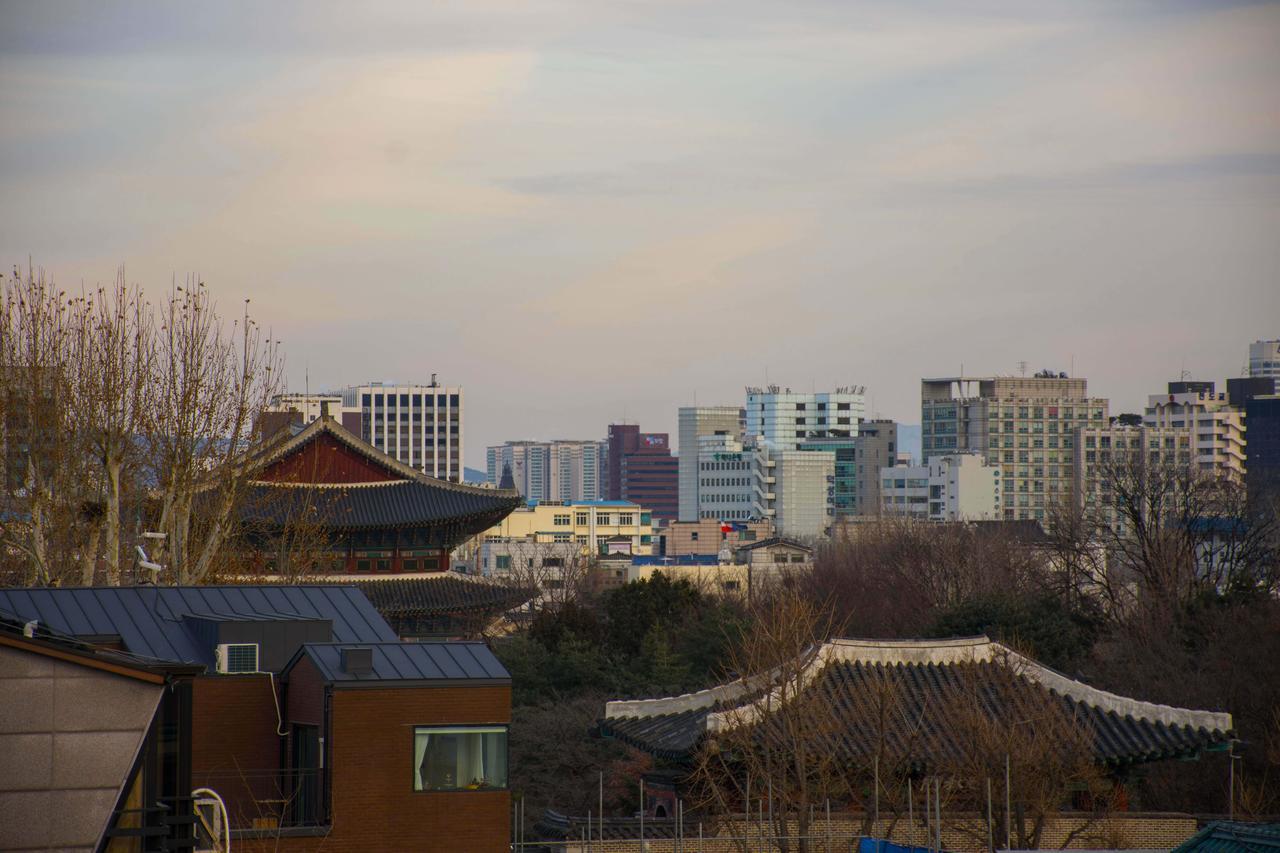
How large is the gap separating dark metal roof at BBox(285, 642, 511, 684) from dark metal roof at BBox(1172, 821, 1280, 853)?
7551mm

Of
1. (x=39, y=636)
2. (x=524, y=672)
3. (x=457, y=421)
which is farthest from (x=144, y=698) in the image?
(x=457, y=421)

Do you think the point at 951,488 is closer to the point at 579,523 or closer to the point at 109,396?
the point at 579,523

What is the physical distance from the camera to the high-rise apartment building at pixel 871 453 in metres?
173

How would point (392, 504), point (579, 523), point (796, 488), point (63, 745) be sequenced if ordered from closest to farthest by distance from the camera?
1. point (63, 745)
2. point (392, 504)
3. point (579, 523)
4. point (796, 488)

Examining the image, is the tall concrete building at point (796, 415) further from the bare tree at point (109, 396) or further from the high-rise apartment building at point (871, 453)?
the bare tree at point (109, 396)

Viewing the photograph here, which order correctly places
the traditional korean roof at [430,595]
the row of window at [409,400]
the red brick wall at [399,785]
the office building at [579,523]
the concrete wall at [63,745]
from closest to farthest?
1. the concrete wall at [63,745]
2. the red brick wall at [399,785]
3. the traditional korean roof at [430,595]
4. the office building at [579,523]
5. the row of window at [409,400]

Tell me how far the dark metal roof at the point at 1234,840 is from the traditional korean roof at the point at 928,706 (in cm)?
910

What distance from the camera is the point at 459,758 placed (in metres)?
18.2

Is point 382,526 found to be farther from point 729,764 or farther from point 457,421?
point 457,421

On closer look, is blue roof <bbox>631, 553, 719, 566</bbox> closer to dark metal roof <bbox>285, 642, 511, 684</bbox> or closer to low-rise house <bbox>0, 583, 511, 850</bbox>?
low-rise house <bbox>0, 583, 511, 850</bbox>

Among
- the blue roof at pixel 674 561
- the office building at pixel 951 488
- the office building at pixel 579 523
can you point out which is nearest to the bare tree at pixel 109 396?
the blue roof at pixel 674 561

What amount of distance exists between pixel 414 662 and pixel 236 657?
7.39 ft

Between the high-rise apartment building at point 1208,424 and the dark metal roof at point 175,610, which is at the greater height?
the high-rise apartment building at point 1208,424

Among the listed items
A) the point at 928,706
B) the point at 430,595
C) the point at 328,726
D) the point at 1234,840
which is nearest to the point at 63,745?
the point at 328,726
